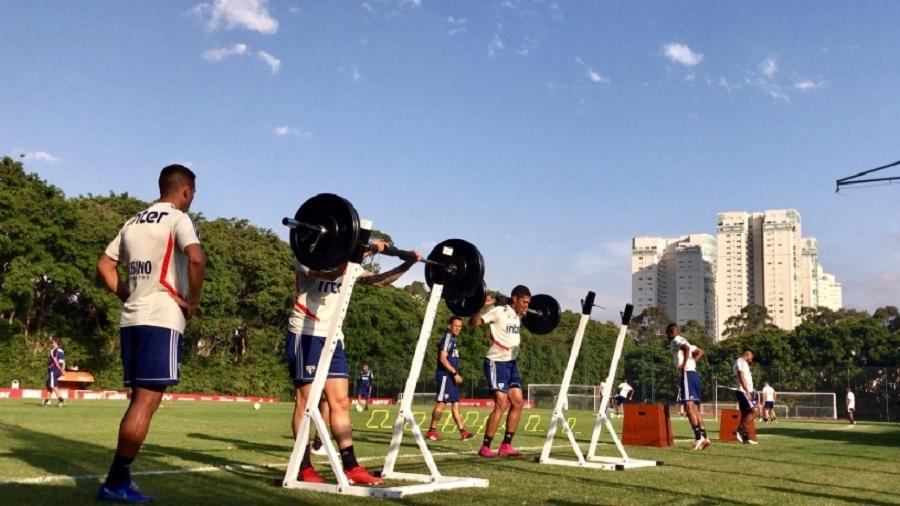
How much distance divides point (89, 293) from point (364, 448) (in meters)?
37.4

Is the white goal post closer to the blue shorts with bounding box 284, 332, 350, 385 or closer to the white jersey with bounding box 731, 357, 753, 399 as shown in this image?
the white jersey with bounding box 731, 357, 753, 399

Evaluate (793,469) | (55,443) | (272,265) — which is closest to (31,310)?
(272,265)

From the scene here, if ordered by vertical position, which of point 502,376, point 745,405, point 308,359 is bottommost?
point 745,405

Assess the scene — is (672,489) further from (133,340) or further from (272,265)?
(272,265)

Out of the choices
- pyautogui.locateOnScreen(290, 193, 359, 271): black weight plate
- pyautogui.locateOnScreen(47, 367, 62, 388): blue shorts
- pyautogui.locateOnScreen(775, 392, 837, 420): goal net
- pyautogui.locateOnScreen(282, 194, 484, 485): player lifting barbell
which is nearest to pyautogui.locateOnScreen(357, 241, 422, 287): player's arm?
pyautogui.locateOnScreen(282, 194, 484, 485): player lifting barbell

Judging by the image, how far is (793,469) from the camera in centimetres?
1038

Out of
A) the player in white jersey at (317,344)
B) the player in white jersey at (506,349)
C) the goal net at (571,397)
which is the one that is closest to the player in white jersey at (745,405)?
the player in white jersey at (506,349)

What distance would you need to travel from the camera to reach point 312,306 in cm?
754

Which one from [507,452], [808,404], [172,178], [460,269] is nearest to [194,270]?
[172,178]

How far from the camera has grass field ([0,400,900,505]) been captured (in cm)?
628

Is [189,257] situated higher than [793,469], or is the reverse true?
[189,257]

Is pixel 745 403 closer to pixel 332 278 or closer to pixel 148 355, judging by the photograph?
pixel 332 278

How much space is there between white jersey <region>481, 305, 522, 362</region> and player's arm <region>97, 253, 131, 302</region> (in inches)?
251

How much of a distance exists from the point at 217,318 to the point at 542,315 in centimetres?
4283
